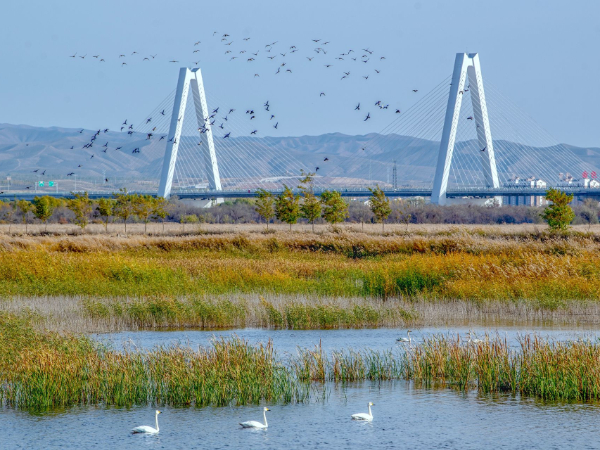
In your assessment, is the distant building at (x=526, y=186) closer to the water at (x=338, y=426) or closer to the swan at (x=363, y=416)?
the water at (x=338, y=426)

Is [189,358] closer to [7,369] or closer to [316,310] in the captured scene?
[7,369]

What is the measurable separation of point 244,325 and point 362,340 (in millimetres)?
2760

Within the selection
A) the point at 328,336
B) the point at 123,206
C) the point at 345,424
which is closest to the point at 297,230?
the point at 123,206

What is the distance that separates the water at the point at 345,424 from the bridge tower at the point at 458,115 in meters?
41.7

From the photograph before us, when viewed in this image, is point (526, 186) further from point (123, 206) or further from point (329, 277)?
point (329, 277)

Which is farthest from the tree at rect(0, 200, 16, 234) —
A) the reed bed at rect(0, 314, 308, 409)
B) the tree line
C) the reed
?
the reed bed at rect(0, 314, 308, 409)

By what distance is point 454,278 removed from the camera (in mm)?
19328

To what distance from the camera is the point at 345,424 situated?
9.76 m

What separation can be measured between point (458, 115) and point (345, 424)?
47401mm

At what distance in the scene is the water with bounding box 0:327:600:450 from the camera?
9.13m

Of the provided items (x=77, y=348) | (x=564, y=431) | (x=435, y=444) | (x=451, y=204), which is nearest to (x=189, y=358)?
(x=77, y=348)

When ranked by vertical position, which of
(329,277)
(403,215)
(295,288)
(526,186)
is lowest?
(295,288)

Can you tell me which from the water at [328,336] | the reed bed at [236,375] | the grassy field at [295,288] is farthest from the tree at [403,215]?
the reed bed at [236,375]

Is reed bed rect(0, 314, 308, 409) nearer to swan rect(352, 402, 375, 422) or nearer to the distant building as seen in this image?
swan rect(352, 402, 375, 422)
